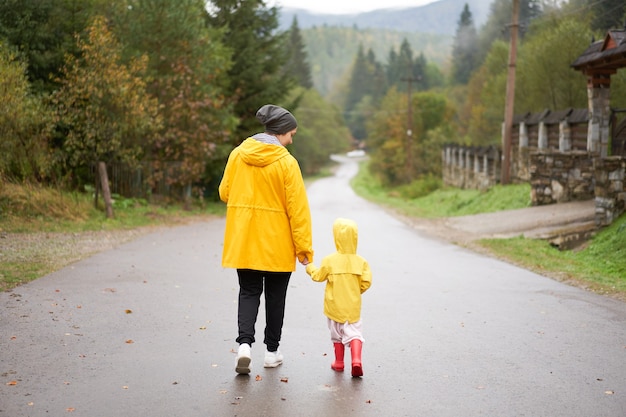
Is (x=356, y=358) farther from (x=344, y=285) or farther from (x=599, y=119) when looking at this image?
(x=599, y=119)

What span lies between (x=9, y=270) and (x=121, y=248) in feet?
12.8

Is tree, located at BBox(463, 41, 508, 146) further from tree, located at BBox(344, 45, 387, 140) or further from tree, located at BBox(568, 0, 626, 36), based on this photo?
tree, located at BBox(344, 45, 387, 140)

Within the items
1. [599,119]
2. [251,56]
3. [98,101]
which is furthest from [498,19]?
[98,101]

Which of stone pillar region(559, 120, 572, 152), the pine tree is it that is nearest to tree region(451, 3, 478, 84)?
the pine tree

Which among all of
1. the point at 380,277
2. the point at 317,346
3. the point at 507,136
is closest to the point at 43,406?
the point at 317,346

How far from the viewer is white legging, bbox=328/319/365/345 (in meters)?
5.76

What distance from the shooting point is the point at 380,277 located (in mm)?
11406

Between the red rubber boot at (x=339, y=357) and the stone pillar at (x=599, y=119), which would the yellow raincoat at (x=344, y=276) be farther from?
the stone pillar at (x=599, y=119)

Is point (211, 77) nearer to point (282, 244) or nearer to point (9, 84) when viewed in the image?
point (9, 84)

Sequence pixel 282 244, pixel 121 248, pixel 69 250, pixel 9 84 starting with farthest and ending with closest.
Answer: pixel 9 84, pixel 121 248, pixel 69 250, pixel 282 244

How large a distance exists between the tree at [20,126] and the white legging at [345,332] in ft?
41.3

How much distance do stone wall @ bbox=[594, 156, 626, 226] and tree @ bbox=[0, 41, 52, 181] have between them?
12.4 m

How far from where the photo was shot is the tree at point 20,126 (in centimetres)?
1630

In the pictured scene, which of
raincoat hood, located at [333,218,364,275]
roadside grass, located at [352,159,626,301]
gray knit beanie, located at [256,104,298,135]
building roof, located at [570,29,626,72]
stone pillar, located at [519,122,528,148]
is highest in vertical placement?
building roof, located at [570,29,626,72]
